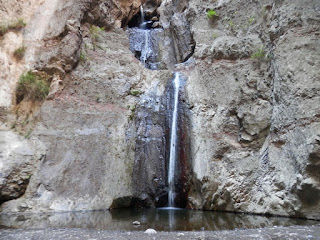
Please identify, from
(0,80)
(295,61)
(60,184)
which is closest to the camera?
(295,61)

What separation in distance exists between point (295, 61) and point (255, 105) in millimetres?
2161

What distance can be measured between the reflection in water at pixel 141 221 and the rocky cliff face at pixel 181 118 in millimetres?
700

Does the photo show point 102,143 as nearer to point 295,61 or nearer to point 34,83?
point 34,83

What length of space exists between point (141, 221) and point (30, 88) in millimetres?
7334

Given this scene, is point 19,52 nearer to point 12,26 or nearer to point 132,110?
point 12,26

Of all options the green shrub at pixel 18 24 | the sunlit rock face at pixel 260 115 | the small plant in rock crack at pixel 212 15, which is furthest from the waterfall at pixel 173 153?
the green shrub at pixel 18 24

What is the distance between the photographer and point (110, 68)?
13.0 metres

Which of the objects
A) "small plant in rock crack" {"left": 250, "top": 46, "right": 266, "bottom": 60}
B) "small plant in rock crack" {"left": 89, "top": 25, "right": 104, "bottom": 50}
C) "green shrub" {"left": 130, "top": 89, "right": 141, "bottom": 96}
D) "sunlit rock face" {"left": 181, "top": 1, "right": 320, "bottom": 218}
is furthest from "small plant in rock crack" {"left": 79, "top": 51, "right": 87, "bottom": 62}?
"small plant in rock crack" {"left": 250, "top": 46, "right": 266, "bottom": 60}

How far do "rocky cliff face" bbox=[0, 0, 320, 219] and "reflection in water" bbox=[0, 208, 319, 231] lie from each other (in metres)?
0.70

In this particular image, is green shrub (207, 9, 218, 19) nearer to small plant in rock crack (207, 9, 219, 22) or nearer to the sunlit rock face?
small plant in rock crack (207, 9, 219, 22)

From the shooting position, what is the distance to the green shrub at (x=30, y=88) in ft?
35.2

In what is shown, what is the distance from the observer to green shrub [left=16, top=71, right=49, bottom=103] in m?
10.7

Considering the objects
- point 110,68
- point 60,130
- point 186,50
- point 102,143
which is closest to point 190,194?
point 102,143

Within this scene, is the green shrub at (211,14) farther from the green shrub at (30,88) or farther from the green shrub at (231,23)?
the green shrub at (30,88)
